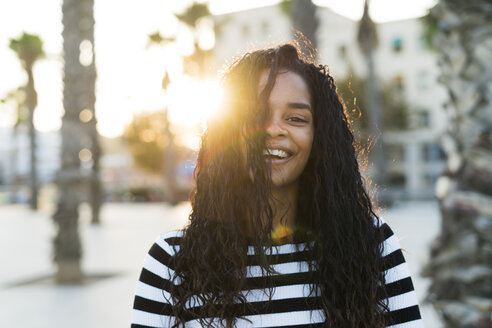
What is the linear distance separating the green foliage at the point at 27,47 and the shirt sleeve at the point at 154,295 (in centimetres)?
2858

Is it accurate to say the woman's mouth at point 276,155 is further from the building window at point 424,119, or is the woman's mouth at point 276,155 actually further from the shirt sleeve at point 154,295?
the building window at point 424,119

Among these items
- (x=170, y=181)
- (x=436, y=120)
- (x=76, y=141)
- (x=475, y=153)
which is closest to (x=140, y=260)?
(x=76, y=141)

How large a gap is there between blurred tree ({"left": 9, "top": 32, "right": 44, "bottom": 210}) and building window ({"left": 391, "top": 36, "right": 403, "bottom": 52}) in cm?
3018

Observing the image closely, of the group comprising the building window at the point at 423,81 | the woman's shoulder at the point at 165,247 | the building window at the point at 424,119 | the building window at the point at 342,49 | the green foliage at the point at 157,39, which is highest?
the building window at the point at 342,49

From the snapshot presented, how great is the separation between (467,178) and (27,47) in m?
28.9

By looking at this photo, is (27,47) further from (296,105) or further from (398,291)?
(398,291)

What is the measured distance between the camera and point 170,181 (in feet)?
105

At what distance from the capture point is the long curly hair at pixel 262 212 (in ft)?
5.57

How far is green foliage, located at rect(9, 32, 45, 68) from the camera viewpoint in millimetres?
27406

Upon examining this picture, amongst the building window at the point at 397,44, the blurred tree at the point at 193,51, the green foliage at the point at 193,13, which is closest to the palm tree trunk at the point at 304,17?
the blurred tree at the point at 193,51

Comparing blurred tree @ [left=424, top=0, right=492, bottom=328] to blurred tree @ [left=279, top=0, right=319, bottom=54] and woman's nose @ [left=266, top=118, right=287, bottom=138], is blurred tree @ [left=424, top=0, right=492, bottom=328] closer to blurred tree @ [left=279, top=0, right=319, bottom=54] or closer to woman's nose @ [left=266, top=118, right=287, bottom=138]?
woman's nose @ [left=266, top=118, right=287, bottom=138]

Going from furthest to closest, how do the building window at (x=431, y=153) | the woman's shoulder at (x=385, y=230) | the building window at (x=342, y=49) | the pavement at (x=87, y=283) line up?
the building window at (x=342, y=49) → the building window at (x=431, y=153) → the pavement at (x=87, y=283) → the woman's shoulder at (x=385, y=230)

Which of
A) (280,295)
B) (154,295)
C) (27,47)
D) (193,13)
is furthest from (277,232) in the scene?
(27,47)

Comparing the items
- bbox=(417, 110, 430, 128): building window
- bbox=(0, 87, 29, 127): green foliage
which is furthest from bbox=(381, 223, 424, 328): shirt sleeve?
bbox=(417, 110, 430, 128): building window
